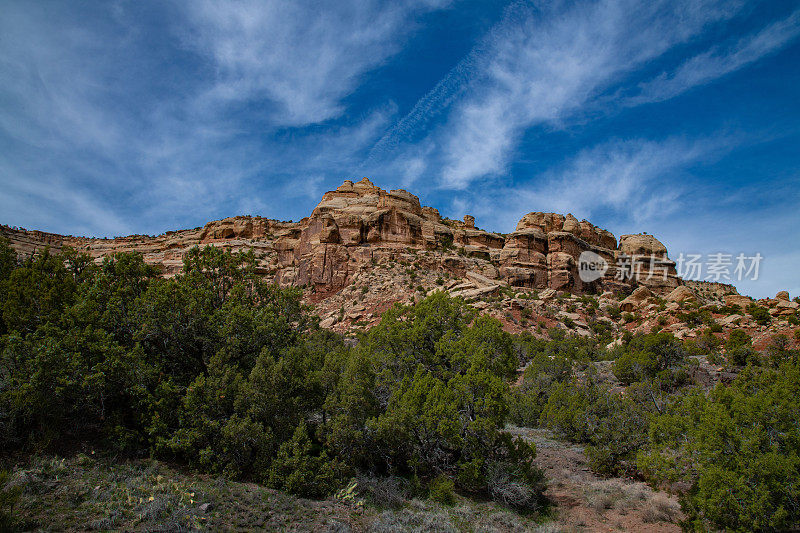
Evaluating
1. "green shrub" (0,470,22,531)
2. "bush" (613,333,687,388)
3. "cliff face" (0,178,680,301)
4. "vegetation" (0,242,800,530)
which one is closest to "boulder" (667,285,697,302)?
"cliff face" (0,178,680,301)

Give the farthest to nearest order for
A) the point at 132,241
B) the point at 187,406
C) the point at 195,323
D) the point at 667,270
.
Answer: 1. the point at 132,241
2. the point at 667,270
3. the point at 195,323
4. the point at 187,406

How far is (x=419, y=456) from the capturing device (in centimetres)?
1132

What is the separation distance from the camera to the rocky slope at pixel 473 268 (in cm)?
3700

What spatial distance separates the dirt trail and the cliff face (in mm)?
28955

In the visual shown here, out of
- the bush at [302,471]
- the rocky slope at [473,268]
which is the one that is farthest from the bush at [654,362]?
the bush at [302,471]

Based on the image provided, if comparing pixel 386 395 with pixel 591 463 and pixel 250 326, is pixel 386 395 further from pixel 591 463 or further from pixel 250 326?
pixel 591 463

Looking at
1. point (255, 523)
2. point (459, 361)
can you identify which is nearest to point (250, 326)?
point (255, 523)

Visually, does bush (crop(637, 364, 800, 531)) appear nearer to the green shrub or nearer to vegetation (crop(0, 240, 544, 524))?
vegetation (crop(0, 240, 544, 524))

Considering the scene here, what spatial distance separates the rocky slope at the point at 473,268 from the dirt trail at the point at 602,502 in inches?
789

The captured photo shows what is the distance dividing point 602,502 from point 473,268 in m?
39.5

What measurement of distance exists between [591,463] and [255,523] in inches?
424

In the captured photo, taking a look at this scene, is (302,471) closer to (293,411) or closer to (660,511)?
(293,411)

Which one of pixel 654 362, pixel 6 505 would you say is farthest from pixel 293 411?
pixel 654 362

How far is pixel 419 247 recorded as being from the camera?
4947 cm
